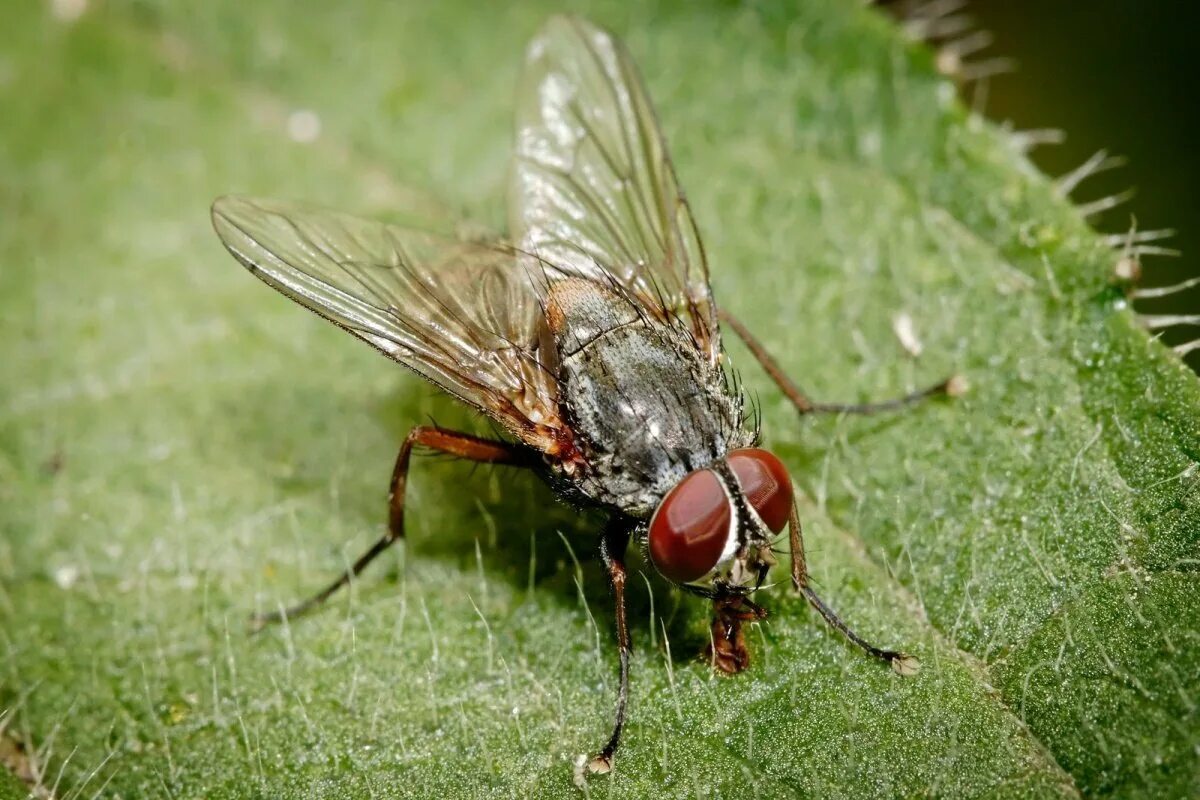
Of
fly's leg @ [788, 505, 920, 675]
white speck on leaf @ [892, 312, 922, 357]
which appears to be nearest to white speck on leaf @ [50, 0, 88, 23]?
white speck on leaf @ [892, 312, 922, 357]

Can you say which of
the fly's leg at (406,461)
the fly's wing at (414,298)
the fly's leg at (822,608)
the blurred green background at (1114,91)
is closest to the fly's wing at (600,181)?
the fly's wing at (414,298)

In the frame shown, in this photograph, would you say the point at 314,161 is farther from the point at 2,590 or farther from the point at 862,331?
the point at 862,331

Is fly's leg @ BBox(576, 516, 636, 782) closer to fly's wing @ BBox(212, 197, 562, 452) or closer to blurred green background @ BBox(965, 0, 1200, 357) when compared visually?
fly's wing @ BBox(212, 197, 562, 452)

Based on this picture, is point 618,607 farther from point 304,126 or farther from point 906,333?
point 304,126

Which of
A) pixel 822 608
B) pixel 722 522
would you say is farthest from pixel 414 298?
pixel 822 608

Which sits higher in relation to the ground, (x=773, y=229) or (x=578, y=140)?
(x=578, y=140)

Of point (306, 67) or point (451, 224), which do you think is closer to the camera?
point (451, 224)

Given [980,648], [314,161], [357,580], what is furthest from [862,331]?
[314,161]
